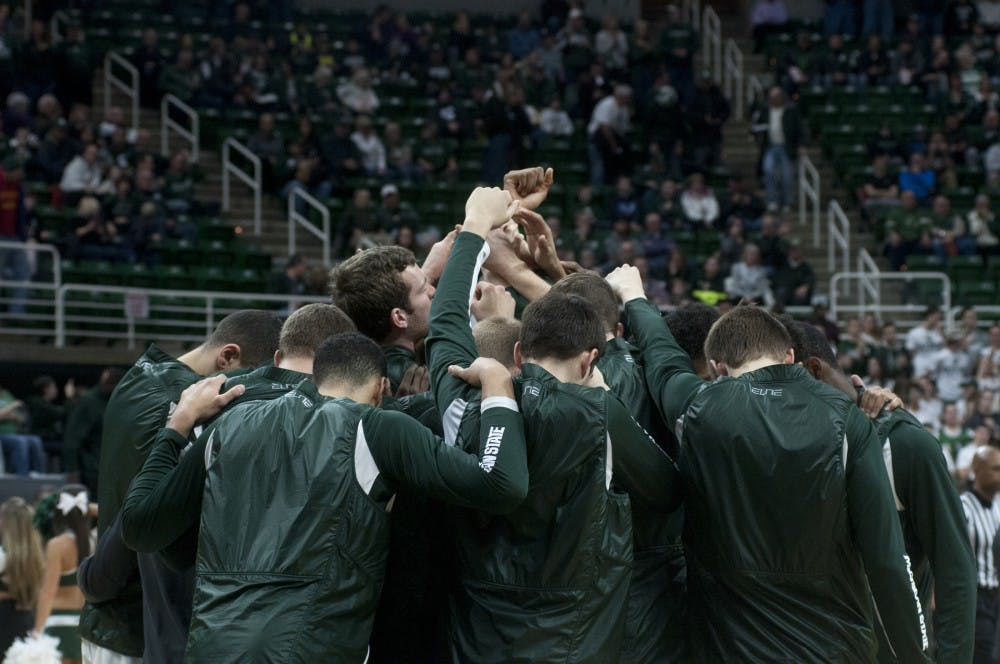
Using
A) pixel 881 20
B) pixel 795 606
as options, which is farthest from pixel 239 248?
pixel 795 606

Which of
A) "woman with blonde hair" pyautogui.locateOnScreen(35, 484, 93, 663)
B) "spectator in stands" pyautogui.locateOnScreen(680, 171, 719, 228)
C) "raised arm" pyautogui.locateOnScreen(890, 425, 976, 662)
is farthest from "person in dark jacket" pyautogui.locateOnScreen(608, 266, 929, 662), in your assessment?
"spectator in stands" pyautogui.locateOnScreen(680, 171, 719, 228)

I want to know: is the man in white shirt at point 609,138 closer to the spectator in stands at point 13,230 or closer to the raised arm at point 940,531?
the spectator in stands at point 13,230

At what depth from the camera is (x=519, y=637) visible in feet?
13.4

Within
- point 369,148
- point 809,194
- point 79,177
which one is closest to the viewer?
point 79,177

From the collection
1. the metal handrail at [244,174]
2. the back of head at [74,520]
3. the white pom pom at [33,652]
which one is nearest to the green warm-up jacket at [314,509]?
the white pom pom at [33,652]

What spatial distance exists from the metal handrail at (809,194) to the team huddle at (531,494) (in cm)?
1675

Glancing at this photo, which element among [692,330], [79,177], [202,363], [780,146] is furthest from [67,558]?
[780,146]

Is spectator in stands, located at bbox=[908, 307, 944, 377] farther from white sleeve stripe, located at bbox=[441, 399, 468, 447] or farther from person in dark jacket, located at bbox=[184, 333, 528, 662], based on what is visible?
person in dark jacket, located at bbox=[184, 333, 528, 662]

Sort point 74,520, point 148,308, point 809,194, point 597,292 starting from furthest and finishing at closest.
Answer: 1. point 809,194
2. point 148,308
3. point 74,520
4. point 597,292

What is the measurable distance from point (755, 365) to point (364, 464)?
132cm

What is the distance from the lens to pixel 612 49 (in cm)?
2373

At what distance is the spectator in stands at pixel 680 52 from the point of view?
75.7 ft

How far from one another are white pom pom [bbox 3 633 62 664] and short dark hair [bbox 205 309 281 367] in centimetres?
361

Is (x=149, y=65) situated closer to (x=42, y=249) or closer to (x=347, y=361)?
(x=42, y=249)
